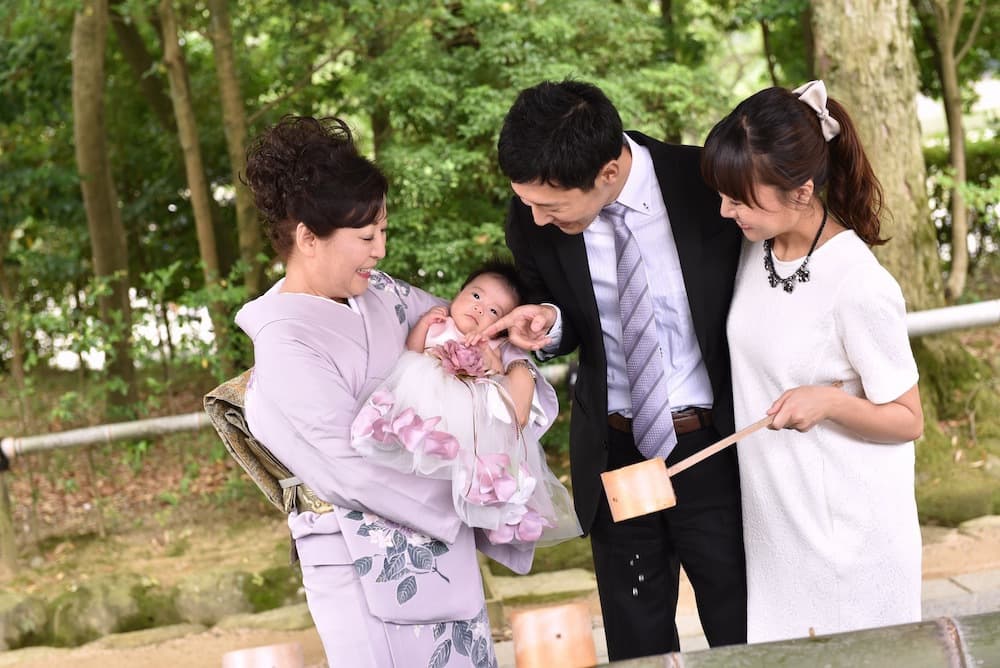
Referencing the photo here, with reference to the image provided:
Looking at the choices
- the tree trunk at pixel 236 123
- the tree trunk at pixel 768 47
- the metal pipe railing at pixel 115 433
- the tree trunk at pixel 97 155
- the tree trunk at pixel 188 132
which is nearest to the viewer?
the metal pipe railing at pixel 115 433

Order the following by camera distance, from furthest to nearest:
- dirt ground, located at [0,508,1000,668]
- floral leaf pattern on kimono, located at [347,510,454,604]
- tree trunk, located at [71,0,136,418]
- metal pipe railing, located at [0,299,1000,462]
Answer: tree trunk, located at [71,0,136,418]
metal pipe railing, located at [0,299,1000,462]
dirt ground, located at [0,508,1000,668]
floral leaf pattern on kimono, located at [347,510,454,604]

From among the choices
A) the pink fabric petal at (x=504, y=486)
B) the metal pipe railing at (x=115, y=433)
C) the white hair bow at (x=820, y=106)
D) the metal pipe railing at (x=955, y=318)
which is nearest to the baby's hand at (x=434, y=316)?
the pink fabric petal at (x=504, y=486)

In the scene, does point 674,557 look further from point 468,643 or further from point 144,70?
point 144,70

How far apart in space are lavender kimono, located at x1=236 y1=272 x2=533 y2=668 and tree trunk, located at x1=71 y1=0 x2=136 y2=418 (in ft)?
18.1

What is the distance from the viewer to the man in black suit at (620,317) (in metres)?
2.31

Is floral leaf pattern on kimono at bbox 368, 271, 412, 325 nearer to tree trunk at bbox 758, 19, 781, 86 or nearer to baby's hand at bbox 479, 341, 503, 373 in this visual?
baby's hand at bbox 479, 341, 503, 373

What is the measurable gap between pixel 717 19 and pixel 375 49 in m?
4.64

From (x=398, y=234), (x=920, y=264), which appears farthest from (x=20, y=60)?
(x=920, y=264)

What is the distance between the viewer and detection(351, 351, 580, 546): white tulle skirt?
2.10 m

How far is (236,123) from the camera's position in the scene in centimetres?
632

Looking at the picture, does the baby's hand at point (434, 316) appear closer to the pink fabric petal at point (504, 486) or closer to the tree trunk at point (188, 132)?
the pink fabric petal at point (504, 486)

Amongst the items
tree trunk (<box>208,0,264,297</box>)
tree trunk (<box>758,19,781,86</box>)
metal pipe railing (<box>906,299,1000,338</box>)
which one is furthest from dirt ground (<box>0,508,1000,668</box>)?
tree trunk (<box>758,19,781,86</box>)

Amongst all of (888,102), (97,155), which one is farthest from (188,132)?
(888,102)

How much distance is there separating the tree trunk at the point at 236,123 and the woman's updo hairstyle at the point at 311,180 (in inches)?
152
